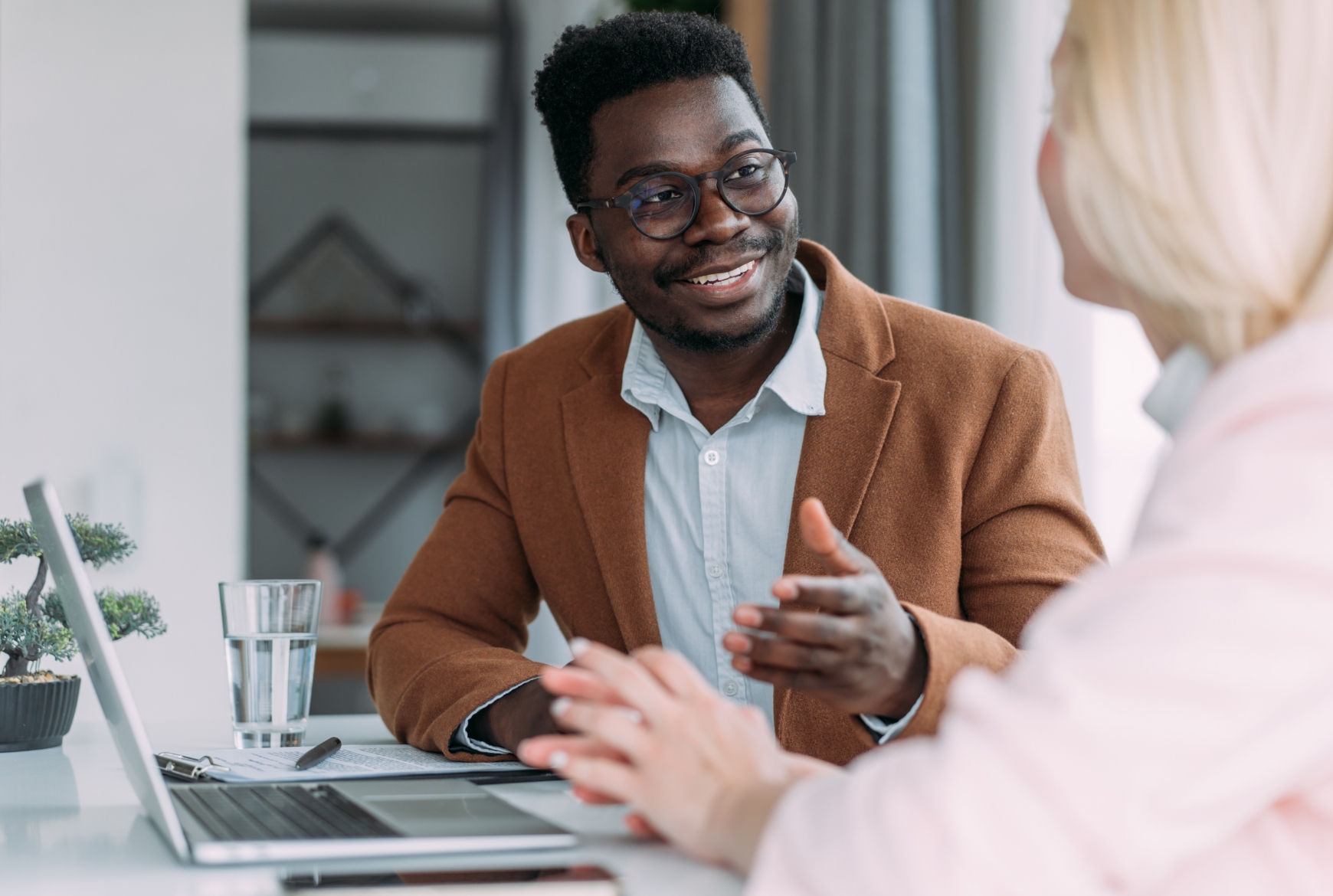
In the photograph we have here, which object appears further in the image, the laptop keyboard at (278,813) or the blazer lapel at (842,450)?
the blazer lapel at (842,450)

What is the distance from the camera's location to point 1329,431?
1.87 feet

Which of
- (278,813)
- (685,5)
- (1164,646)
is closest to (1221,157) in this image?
(1164,646)

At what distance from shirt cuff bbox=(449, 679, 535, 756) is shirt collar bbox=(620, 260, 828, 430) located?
1.56 ft

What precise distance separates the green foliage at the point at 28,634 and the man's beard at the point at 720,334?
73 centimetres

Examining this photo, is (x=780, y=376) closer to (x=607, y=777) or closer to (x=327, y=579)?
(x=607, y=777)

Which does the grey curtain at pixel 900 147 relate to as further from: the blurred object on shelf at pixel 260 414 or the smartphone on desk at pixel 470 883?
the blurred object on shelf at pixel 260 414

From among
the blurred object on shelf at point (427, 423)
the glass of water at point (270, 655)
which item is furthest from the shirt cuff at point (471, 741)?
the blurred object on shelf at point (427, 423)

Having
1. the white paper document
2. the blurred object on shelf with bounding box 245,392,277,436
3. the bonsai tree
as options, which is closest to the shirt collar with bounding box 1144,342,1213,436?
the white paper document

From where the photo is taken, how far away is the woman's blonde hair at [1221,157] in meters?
0.64

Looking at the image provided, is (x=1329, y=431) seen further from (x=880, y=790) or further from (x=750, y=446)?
(x=750, y=446)

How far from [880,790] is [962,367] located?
36.1 inches

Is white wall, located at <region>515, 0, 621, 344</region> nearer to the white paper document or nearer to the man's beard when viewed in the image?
the man's beard

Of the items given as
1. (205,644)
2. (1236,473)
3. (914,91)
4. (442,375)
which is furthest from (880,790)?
(442,375)

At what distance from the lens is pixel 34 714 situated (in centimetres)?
129
